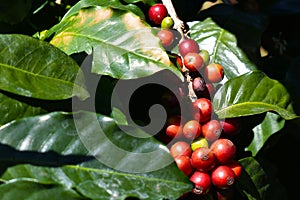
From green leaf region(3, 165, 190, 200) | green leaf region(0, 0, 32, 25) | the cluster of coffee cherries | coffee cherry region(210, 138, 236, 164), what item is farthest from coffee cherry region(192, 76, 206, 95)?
green leaf region(0, 0, 32, 25)

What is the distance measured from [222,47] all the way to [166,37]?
22 cm

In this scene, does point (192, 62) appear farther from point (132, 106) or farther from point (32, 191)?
point (32, 191)

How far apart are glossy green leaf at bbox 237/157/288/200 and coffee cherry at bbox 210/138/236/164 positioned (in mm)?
120

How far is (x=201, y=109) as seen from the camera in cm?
97

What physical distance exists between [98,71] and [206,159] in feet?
0.74

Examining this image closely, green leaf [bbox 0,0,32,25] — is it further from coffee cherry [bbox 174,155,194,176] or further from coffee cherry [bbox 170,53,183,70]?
coffee cherry [bbox 174,155,194,176]

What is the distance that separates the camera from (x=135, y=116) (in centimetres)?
101

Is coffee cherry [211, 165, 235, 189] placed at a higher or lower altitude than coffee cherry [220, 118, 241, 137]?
lower

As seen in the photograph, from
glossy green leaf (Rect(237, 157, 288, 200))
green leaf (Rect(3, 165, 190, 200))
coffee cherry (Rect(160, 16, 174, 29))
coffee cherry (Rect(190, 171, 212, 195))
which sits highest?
coffee cherry (Rect(160, 16, 174, 29))

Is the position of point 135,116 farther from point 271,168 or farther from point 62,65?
point 271,168

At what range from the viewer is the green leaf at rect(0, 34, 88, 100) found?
3.03 feet

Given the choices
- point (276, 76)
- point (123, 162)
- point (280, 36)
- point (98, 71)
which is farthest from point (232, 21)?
point (123, 162)

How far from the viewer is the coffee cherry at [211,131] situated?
0.97m

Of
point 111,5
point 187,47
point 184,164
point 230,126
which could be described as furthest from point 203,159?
point 111,5
